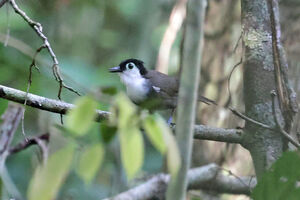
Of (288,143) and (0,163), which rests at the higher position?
(288,143)

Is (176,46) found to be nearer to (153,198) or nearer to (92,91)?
(153,198)

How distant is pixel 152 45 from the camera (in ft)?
19.0

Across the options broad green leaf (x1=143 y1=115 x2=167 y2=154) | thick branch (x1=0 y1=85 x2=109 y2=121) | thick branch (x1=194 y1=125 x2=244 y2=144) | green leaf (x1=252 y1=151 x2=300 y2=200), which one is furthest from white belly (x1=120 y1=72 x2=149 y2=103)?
broad green leaf (x1=143 y1=115 x2=167 y2=154)

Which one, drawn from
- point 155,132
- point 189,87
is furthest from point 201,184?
point 155,132

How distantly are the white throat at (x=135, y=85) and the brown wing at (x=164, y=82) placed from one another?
0.18 ft

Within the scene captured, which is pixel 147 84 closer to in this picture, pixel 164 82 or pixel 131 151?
pixel 164 82

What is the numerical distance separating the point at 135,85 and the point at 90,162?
2.67 meters

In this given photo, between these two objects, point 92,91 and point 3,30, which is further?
point 3,30

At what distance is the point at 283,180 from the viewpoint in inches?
68.0

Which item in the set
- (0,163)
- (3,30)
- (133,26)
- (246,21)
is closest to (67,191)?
(3,30)

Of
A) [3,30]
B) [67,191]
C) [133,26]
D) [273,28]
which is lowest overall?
[67,191]

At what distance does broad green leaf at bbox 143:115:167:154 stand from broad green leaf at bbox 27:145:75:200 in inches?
6.1

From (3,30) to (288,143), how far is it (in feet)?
Answer: 9.92

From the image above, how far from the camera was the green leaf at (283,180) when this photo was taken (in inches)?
66.9
